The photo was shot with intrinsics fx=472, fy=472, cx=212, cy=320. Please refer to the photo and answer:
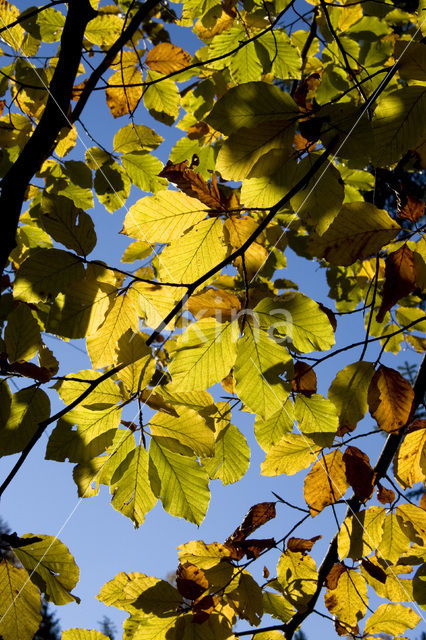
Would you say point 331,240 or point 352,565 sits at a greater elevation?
point 331,240

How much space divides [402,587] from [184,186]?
3.83 ft

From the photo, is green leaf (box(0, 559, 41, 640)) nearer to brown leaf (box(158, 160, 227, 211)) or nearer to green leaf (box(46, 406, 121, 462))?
green leaf (box(46, 406, 121, 462))

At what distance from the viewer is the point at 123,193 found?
1668 millimetres

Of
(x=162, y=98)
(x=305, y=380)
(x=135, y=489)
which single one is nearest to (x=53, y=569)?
(x=135, y=489)

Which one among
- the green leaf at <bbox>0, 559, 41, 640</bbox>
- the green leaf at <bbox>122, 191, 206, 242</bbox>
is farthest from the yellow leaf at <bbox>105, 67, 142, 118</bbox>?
the green leaf at <bbox>0, 559, 41, 640</bbox>

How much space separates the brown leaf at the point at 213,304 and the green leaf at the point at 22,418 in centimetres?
32

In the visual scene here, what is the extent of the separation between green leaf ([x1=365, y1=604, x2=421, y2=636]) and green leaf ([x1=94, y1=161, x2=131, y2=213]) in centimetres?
146

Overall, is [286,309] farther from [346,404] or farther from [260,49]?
[260,49]

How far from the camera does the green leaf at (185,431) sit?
0.83m

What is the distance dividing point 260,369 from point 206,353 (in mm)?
87

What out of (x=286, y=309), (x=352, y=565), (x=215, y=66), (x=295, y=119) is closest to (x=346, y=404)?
(x=286, y=309)

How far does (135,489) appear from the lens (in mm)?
820

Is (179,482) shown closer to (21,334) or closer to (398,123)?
(21,334)

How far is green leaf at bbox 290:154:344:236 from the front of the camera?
0.69 metres
